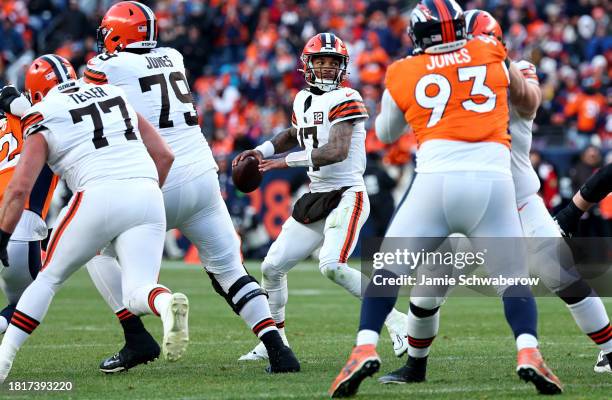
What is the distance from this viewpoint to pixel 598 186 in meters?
7.05

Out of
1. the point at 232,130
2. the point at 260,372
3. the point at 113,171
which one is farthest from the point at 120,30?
the point at 232,130

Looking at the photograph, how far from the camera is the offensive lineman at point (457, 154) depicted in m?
5.38

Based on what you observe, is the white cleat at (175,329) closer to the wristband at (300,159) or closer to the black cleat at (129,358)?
the black cleat at (129,358)

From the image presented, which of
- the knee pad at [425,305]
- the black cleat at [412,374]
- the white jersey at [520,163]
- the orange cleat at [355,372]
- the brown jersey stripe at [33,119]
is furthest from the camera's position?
the white jersey at [520,163]

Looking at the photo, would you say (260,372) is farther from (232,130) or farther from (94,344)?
(232,130)

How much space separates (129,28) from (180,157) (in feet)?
2.66

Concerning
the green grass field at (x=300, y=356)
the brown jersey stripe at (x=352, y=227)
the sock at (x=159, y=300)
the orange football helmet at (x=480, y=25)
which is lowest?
the green grass field at (x=300, y=356)

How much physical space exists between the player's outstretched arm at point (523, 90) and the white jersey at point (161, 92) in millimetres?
1842

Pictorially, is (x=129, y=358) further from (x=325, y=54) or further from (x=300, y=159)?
(x=325, y=54)

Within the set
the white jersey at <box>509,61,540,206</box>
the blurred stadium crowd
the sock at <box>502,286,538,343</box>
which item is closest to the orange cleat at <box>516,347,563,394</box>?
the sock at <box>502,286,538,343</box>

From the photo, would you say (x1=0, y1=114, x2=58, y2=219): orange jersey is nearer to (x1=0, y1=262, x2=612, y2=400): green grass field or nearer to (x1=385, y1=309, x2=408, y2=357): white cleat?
(x1=0, y1=262, x2=612, y2=400): green grass field

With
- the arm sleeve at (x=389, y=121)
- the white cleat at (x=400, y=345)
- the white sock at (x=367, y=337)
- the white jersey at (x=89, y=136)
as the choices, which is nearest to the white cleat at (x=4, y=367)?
the white jersey at (x=89, y=136)

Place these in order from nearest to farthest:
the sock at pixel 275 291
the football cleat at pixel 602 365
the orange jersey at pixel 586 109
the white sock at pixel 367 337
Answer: the white sock at pixel 367 337, the football cleat at pixel 602 365, the sock at pixel 275 291, the orange jersey at pixel 586 109

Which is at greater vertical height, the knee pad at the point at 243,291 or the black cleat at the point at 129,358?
the knee pad at the point at 243,291
